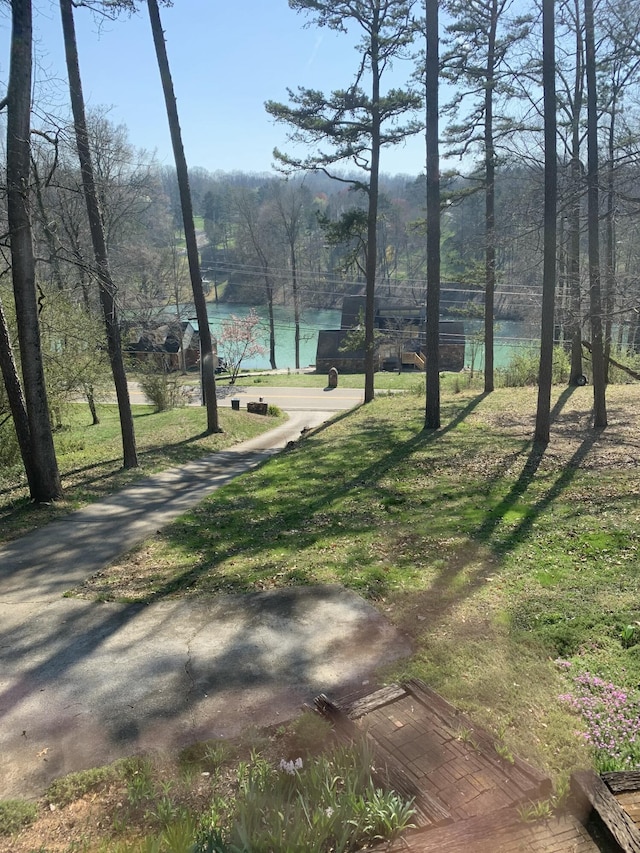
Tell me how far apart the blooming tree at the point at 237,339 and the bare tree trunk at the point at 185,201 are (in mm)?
25832

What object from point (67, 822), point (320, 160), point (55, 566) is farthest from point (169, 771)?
point (320, 160)

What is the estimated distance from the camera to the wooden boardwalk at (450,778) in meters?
2.60

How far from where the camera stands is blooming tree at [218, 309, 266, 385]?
4462 centimetres

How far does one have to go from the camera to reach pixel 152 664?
4.44m

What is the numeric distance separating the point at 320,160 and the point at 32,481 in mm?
13781

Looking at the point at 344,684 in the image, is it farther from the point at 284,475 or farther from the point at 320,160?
the point at 320,160

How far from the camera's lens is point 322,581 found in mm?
5871

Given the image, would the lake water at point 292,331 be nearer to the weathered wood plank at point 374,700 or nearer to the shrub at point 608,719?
the weathered wood plank at point 374,700

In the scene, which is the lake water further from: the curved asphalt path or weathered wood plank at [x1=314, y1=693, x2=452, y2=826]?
weathered wood plank at [x1=314, y1=693, x2=452, y2=826]

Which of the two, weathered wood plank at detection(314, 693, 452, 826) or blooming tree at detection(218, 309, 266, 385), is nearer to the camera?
weathered wood plank at detection(314, 693, 452, 826)

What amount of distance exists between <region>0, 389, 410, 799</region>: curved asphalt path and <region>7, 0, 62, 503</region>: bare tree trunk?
8.68 feet

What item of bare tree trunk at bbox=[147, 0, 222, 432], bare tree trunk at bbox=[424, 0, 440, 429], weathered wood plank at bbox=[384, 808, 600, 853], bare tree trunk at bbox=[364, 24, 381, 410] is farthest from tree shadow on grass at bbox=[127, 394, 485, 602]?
bare tree trunk at bbox=[364, 24, 381, 410]

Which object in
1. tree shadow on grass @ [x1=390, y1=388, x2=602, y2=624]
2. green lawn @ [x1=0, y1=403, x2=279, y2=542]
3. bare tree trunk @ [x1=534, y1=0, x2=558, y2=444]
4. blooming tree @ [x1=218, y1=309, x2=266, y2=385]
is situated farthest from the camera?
blooming tree @ [x1=218, y1=309, x2=266, y2=385]

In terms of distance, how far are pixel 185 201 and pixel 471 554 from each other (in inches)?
530
